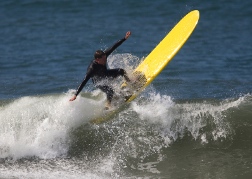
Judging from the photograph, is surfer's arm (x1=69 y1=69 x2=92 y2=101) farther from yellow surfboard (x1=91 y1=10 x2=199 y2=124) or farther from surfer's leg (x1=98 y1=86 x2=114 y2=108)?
yellow surfboard (x1=91 y1=10 x2=199 y2=124)

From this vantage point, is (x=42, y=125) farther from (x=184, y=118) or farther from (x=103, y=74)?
(x=184, y=118)

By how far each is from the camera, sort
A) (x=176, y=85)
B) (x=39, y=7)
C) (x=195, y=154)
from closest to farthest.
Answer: (x=195, y=154) < (x=176, y=85) < (x=39, y=7)

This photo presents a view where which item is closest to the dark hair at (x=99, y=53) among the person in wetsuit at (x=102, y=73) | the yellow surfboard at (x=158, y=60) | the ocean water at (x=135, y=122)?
the person in wetsuit at (x=102, y=73)

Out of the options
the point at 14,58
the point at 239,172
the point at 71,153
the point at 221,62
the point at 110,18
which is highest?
the point at 110,18

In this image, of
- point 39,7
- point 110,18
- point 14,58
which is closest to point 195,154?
point 14,58

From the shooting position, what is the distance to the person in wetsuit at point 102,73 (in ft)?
33.4

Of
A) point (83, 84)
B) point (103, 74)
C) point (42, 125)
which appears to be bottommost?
point (42, 125)

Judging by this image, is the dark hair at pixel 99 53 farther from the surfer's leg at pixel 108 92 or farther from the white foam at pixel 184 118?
the white foam at pixel 184 118

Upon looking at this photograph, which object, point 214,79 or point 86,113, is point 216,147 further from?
point 214,79

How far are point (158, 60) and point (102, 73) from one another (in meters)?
1.46

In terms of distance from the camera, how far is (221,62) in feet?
57.5

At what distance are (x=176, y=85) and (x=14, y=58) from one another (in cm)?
664

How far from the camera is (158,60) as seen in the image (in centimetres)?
1147

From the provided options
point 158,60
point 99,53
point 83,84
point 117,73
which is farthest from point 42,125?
point 158,60
